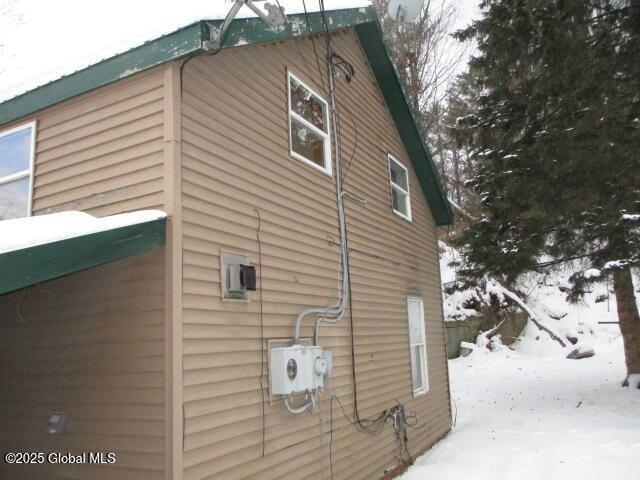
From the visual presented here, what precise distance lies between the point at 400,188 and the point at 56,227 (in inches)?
271

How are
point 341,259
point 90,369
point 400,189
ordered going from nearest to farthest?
point 90,369
point 341,259
point 400,189

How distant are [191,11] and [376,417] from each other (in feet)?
17.4

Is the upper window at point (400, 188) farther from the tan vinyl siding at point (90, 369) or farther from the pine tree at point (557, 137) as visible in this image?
the tan vinyl siding at point (90, 369)

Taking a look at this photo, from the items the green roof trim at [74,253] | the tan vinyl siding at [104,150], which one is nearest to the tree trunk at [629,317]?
the tan vinyl siding at [104,150]

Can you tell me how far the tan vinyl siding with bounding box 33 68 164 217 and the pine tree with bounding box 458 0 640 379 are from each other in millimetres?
6547

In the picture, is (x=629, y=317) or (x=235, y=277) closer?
(x=235, y=277)

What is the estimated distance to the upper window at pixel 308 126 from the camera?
630 cm

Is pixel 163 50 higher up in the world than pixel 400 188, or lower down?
lower down

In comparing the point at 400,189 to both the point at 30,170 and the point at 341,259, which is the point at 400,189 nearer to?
the point at 341,259

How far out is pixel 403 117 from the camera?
9.74 m

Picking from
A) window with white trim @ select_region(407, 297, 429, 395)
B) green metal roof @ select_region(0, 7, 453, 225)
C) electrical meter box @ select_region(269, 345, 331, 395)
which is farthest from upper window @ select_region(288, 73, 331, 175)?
window with white trim @ select_region(407, 297, 429, 395)

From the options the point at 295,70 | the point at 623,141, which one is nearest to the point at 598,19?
the point at 623,141

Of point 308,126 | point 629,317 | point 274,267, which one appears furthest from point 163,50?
point 629,317

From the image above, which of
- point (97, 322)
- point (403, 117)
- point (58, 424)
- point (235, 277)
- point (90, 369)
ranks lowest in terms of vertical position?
point (58, 424)
